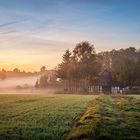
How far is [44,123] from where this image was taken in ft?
85.2

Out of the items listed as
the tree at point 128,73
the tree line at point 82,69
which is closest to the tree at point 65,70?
the tree line at point 82,69

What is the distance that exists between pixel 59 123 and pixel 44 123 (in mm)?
954

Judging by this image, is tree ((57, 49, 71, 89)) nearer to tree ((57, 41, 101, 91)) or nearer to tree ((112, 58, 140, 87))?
tree ((57, 41, 101, 91))

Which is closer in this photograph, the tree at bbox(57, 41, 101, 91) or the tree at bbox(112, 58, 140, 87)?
the tree at bbox(112, 58, 140, 87)

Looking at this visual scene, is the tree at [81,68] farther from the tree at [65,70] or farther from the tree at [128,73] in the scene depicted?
Answer: the tree at [128,73]

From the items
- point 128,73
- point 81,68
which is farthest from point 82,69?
point 128,73

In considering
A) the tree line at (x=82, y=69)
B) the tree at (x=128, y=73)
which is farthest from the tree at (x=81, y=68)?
the tree at (x=128, y=73)

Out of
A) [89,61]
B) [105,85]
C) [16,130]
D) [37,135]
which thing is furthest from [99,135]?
[89,61]

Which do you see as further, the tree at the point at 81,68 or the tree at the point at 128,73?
the tree at the point at 81,68

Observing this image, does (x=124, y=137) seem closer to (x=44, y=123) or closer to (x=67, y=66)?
(x=44, y=123)

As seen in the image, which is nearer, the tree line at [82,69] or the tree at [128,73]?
the tree at [128,73]

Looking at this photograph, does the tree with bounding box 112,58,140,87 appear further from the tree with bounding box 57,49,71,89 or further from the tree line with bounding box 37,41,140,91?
the tree with bounding box 57,49,71,89

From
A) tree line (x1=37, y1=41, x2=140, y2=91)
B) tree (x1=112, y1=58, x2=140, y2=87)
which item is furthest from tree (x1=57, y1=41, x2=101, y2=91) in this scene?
tree (x1=112, y1=58, x2=140, y2=87)

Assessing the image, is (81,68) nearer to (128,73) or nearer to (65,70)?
(65,70)
